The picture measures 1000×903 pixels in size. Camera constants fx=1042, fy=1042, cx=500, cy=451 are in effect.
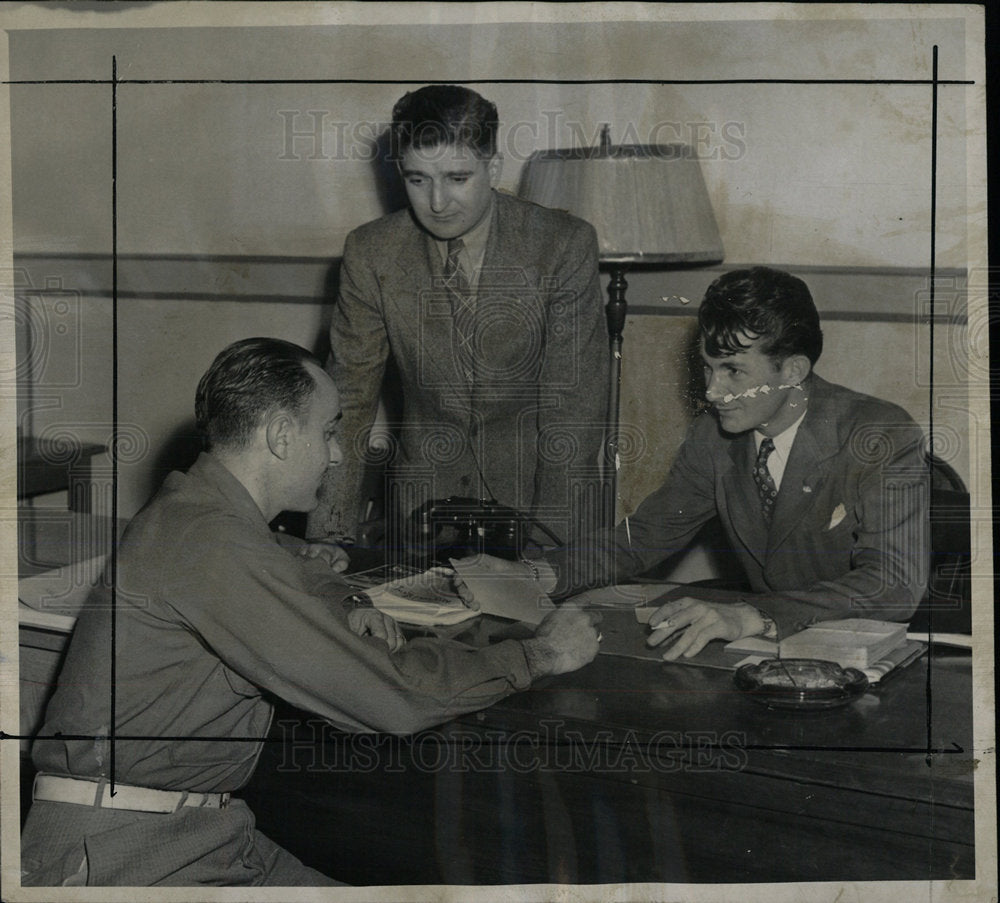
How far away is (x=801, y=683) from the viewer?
1820mm

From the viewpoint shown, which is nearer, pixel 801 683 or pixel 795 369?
pixel 801 683

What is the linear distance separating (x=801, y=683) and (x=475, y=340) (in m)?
0.88

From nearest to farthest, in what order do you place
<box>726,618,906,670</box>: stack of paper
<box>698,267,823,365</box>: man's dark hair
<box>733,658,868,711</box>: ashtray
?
<box>733,658,868,711</box>: ashtray
<box>726,618,906,670</box>: stack of paper
<box>698,267,823,365</box>: man's dark hair

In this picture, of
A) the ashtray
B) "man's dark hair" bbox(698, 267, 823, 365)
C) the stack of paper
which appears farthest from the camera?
"man's dark hair" bbox(698, 267, 823, 365)

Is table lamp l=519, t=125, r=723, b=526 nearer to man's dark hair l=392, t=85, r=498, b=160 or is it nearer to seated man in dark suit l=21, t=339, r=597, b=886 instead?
man's dark hair l=392, t=85, r=498, b=160

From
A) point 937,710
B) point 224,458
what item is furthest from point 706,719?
point 224,458

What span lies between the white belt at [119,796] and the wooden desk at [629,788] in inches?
3.6

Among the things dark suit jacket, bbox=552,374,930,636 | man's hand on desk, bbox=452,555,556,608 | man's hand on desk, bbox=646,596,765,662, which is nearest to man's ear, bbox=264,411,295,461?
man's hand on desk, bbox=452,555,556,608

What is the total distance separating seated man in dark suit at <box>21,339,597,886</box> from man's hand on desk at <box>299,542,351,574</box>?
0.03 meters

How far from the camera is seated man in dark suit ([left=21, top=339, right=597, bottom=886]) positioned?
1.86 metres

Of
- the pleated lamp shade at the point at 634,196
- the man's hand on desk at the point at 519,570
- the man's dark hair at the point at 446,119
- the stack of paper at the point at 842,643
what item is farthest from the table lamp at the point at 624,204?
the stack of paper at the point at 842,643

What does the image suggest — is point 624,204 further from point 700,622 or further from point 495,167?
point 700,622

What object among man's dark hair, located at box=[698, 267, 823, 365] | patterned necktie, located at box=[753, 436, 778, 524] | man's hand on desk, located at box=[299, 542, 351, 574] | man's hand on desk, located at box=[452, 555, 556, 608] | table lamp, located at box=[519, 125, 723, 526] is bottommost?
man's hand on desk, located at box=[452, 555, 556, 608]

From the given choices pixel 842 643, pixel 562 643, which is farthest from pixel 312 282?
pixel 842 643
